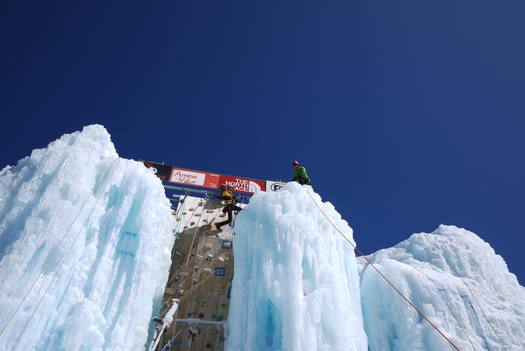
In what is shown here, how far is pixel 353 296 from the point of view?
9945 millimetres

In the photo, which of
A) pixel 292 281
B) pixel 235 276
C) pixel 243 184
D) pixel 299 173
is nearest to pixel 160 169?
pixel 243 184

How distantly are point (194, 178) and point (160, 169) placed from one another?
5.14 ft

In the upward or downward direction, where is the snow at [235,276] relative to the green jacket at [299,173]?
downward

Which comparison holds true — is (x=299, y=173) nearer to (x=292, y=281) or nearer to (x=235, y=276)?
(x=235, y=276)

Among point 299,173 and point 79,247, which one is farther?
point 299,173

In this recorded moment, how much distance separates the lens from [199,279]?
12258mm

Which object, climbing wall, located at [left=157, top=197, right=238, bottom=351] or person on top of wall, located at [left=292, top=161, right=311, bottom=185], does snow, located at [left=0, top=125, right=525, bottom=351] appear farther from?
person on top of wall, located at [left=292, top=161, right=311, bottom=185]

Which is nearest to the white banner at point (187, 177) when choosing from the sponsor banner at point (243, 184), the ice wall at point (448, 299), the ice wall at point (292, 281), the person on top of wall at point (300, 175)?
the sponsor banner at point (243, 184)

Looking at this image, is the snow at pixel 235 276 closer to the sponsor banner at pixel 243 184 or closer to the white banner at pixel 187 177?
the white banner at pixel 187 177

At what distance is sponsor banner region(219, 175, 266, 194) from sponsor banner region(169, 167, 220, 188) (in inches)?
15.2

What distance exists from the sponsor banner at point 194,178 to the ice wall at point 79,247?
5780 millimetres

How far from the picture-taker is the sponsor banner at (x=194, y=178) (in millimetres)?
16609

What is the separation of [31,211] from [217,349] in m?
6.03

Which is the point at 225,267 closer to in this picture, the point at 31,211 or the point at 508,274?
the point at 31,211
